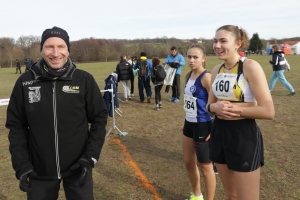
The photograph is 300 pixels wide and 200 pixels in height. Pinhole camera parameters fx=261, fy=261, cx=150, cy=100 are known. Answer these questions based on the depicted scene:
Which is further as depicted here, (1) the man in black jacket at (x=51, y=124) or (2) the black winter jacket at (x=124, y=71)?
(2) the black winter jacket at (x=124, y=71)

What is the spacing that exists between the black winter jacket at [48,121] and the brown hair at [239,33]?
1220 mm

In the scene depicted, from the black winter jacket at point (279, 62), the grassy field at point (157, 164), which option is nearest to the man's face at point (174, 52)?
the grassy field at point (157, 164)

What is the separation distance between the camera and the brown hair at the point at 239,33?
2.16m

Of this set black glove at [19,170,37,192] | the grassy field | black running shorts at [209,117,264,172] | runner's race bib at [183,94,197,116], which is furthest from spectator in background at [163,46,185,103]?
black glove at [19,170,37,192]

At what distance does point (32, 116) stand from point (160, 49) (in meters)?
81.5

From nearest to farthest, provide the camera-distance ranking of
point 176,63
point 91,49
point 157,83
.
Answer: point 157,83
point 176,63
point 91,49

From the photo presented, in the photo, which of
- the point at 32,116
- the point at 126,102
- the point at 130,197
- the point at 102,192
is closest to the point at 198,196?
the point at 130,197

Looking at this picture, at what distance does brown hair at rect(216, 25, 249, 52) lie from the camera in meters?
2.16

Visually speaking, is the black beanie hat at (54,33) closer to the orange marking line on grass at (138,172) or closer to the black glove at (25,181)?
the black glove at (25,181)

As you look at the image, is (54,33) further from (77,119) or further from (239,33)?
(239,33)

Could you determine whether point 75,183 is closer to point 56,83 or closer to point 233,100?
point 56,83

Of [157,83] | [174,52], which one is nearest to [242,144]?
[157,83]

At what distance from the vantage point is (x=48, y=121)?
80.4 inches

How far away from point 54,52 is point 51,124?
1.84 ft
